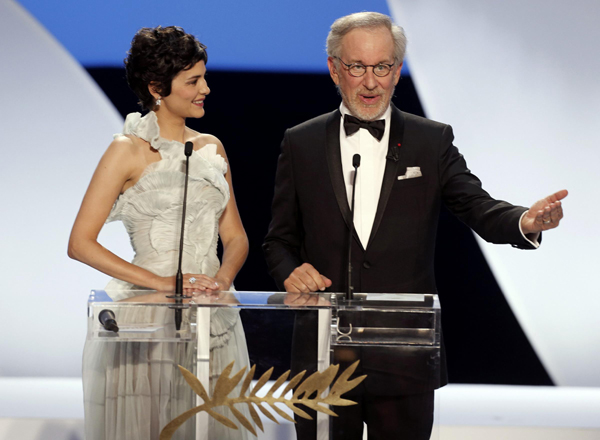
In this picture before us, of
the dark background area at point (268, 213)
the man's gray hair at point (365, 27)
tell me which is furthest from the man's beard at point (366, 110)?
the dark background area at point (268, 213)

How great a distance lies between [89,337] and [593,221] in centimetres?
357

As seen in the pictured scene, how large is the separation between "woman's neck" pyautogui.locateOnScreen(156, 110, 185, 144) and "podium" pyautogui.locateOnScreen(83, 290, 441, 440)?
938mm

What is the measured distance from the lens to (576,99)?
14.3 ft

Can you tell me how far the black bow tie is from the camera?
2.23 meters

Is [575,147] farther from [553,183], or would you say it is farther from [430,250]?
[430,250]

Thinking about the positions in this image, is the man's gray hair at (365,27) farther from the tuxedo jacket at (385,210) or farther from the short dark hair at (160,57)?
the short dark hair at (160,57)

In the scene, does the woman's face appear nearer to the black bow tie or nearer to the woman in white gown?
the woman in white gown

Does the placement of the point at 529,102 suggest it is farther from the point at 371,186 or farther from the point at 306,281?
the point at 306,281

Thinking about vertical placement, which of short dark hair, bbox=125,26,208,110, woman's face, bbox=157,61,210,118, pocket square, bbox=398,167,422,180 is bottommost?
pocket square, bbox=398,167,422,180

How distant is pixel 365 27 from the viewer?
2188mm

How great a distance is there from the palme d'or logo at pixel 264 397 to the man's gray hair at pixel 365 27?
3.57 ft

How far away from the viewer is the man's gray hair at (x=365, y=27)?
219cm

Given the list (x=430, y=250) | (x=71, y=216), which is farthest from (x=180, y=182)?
(x=71, y=216)

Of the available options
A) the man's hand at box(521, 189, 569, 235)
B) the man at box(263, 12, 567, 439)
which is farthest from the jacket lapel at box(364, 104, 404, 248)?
the man's hand at box(521, 189, 569, 235)
